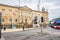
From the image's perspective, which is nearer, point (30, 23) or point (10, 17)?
point (10, 17)

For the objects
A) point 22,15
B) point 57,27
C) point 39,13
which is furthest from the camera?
point 39,13

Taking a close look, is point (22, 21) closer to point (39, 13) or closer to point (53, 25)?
point (39, 13)

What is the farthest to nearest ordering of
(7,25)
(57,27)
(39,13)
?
(39,13) < (7,25) < (57,27)

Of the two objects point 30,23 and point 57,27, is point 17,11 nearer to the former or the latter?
point 30,23

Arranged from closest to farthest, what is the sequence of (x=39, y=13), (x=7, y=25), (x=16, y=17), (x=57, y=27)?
(x=57, y=27) < (x=7, y=25) < (x=16, y=17) < (x=39, y=13)

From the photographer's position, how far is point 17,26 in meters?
77.0

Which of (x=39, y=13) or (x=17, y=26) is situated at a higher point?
(x=39, y=13)

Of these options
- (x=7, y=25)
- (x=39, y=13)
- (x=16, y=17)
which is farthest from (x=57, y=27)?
(x=39, y=13)

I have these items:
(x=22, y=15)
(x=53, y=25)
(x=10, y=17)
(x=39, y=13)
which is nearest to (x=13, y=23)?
(x=10, y=17)

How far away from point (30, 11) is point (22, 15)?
6579mm

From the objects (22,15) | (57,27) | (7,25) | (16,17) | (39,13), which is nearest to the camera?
(57,27)

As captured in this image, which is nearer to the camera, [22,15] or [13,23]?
[13,23]

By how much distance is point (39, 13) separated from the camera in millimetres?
91062

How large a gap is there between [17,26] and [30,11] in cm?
1324
